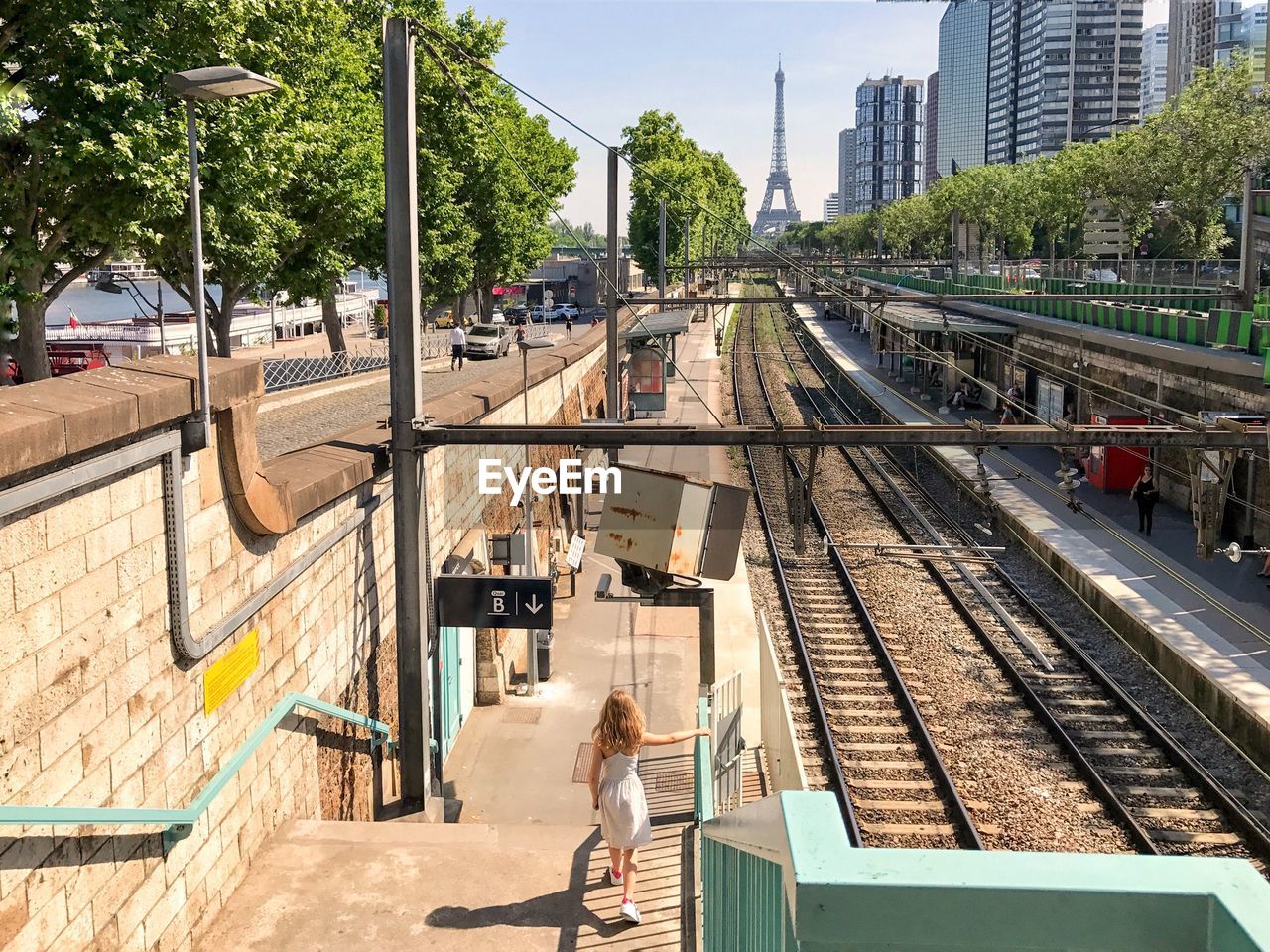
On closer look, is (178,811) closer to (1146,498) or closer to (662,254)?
(1146,498)

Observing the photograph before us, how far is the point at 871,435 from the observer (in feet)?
31.0

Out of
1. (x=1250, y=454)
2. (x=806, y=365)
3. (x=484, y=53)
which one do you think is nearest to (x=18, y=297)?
(x=1250, y=454)

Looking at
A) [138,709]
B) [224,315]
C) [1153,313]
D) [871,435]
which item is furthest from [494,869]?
[1153,313]

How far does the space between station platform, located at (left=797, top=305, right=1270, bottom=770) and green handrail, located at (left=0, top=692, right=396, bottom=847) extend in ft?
32.6

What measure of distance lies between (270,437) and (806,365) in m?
46.7

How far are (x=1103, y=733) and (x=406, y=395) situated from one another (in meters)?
8.85

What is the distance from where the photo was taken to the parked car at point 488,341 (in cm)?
3541

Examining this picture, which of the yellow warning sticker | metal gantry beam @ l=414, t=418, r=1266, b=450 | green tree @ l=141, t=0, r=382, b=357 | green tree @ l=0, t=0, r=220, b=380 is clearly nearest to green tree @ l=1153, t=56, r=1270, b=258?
green tree @ l=141, t=0, r=382, b=357

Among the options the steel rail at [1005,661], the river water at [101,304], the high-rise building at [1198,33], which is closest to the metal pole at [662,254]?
the steel rail at [1005,661]

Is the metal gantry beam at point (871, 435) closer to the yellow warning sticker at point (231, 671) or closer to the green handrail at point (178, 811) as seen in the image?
the green handrail at point (178, 811)

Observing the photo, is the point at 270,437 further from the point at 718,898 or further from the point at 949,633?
the point at 718,898

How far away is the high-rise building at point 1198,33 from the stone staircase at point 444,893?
20095 cm


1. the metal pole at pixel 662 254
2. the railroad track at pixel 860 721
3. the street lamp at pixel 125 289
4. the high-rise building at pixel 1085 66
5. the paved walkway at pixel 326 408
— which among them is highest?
the high-rise building at pixel 1085 66

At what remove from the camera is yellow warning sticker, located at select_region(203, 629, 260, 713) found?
264 inches
